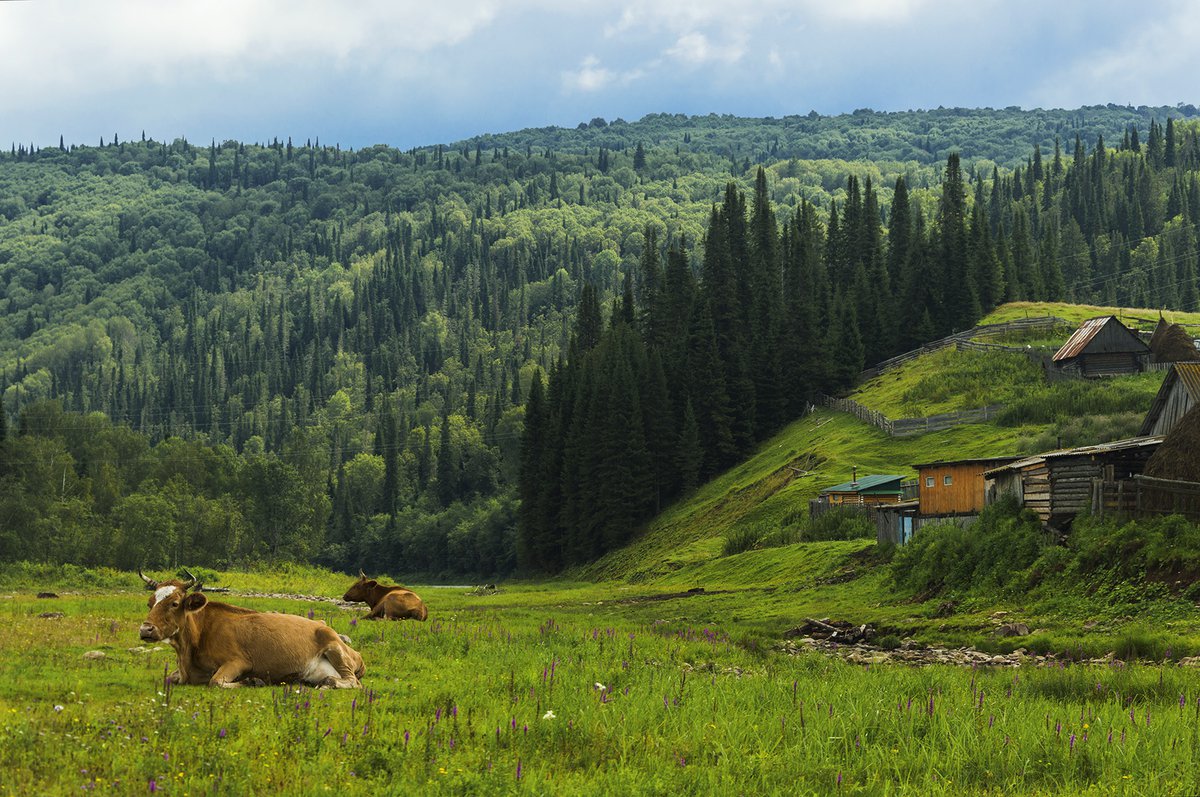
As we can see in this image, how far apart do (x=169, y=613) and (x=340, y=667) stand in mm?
2519

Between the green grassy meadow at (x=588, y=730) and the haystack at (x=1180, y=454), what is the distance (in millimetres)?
19030

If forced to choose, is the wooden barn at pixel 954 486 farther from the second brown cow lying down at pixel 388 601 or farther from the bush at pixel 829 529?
the second brown cow lying down at pixel 388 601

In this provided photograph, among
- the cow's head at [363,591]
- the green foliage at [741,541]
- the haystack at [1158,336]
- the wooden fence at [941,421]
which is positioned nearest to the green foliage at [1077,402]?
the wooden fence at [941,421]

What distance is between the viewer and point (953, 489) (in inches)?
2336

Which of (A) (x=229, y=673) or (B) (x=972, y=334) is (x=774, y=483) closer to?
(B) (x=972, y=334)

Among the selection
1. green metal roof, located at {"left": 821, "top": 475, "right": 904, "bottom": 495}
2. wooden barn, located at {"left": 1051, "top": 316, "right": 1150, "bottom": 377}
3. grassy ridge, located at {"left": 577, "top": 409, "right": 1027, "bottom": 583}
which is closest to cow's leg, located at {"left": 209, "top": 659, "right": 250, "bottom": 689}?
grassy ridge, located at {"left": 577, "top": 409, "right": 1027, "bottom": 583}

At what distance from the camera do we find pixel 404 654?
2158 cm

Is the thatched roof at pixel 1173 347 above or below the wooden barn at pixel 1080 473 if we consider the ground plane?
above

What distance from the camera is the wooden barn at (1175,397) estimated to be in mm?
51719

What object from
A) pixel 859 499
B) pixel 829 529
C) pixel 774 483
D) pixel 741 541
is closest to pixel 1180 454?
pixel 829 529

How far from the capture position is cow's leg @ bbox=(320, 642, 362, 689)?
17.2 metres

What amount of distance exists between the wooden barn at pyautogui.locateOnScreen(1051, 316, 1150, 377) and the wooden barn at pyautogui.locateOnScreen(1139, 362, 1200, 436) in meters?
41.6

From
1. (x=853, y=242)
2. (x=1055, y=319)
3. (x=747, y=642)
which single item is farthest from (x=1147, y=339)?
(x=747, y=642)

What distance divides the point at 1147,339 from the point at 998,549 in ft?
253
